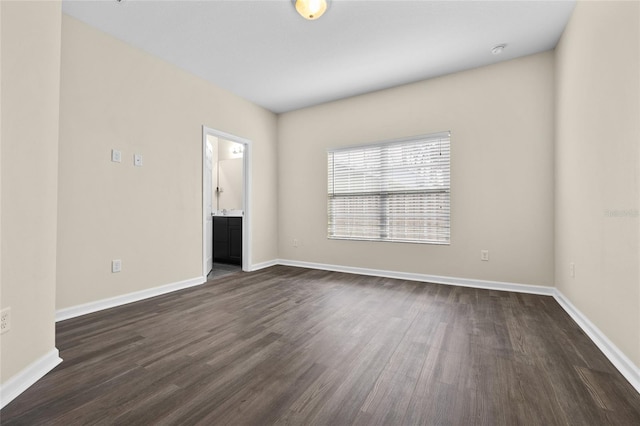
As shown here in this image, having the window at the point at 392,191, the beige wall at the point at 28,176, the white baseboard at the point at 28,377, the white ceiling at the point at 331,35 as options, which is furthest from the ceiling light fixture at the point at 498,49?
the white baseboard at the point at 28,377

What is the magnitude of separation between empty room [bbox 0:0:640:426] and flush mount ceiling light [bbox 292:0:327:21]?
2 centimetres

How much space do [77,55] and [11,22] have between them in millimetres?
1439

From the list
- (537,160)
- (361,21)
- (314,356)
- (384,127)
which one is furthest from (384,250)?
(361,21)

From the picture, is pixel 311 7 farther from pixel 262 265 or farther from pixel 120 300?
pixel 262 265

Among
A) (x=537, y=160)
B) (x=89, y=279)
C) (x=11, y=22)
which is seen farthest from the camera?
(x=537, y=160)

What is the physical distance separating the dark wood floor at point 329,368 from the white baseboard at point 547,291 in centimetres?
6

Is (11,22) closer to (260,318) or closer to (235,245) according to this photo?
(260,318)

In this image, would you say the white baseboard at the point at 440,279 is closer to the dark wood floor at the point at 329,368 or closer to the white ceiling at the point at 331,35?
the dark wood floor at the point at 329,368

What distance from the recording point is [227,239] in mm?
5199

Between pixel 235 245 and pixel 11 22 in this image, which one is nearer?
pixel 11 22

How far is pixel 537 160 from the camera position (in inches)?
126

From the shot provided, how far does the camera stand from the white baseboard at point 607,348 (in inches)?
59.7

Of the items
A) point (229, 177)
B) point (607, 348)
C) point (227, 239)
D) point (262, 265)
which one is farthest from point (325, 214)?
point (607, 348)

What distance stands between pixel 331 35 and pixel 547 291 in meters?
3.60
